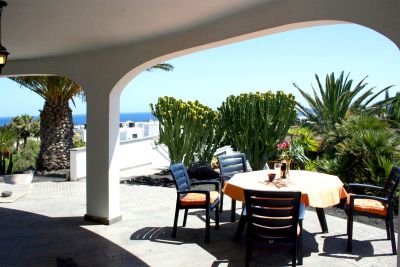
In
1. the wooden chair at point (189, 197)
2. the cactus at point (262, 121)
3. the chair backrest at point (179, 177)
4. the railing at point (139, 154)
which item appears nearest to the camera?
the wooden chair at point (189, 197)

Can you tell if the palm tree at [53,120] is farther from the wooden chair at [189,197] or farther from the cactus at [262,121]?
the wooden chair at [189,197]

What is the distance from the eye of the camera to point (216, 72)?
6756cm

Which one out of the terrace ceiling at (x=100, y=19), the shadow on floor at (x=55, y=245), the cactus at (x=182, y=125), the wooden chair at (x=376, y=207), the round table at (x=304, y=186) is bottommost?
the shadow on floor at (x=55, y=245)

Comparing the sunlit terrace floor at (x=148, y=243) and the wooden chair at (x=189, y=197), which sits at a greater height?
the wooden chair at (x=189, y=197)

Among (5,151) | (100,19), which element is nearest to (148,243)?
(100,19)

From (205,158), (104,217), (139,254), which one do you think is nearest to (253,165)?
(205,158)

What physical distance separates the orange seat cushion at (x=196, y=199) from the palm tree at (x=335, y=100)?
31.6 ft

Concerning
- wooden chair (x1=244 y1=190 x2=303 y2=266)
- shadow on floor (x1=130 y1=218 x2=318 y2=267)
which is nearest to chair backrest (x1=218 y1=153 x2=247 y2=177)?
shadow on floor (x1=130 y1=218 x2=318 y2=267)

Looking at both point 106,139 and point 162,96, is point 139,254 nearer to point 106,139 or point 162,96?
point 106,139

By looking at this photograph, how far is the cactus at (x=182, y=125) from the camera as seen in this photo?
9.85 metres

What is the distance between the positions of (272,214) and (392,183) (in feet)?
6.25

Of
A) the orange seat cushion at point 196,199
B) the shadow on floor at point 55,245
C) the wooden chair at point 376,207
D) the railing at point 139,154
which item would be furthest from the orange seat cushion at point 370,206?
the railing at point 139,154

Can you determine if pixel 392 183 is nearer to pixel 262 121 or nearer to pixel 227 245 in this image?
pixel 227 245

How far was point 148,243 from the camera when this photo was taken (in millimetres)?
4820
